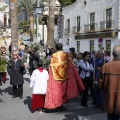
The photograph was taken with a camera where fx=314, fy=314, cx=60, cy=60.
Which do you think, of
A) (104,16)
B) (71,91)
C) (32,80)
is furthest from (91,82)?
(104,16)

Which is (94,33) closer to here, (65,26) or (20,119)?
(65,26)

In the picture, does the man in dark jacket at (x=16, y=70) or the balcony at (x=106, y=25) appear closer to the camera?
the man in dark jacket at (x=16, y=70)

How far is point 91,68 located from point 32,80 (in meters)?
1.75

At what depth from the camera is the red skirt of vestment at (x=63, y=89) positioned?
8133mm

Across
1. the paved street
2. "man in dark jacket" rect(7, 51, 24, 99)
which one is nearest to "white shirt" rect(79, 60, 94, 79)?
the paved street

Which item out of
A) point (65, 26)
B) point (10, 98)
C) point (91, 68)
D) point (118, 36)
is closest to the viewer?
point (91, 68)

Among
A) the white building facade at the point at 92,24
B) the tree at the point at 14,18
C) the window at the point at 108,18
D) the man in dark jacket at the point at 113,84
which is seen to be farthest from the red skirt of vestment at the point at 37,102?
the window at the point at 108,18

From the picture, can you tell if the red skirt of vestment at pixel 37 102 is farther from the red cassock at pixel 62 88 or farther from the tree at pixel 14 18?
the tree at pixel 14 18

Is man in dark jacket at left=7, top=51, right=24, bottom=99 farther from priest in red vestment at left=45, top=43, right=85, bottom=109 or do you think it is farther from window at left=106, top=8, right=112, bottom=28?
window at left=106, top=8, right=112, bottom=28

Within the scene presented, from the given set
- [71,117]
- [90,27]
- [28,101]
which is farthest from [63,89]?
[90,27]

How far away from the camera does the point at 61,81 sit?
824 centimetres

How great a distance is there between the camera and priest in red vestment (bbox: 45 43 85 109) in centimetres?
815

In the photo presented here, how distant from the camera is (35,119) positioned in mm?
7527

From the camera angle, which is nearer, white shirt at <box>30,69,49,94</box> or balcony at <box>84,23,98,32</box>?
white shirt at <box>30,69,49,94</box>
